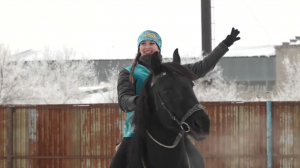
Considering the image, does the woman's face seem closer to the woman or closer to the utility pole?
the woman

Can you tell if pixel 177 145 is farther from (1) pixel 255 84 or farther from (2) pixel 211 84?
(1) pixel 255 84

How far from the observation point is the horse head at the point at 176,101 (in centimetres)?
372

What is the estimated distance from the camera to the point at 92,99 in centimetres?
4238

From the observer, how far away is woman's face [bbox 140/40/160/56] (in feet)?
16.1

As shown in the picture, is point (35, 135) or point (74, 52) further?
point (74, 52)

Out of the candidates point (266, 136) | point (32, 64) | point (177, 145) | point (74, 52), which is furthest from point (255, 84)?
point (177, 145)

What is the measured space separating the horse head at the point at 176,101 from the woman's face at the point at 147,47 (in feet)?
2.27

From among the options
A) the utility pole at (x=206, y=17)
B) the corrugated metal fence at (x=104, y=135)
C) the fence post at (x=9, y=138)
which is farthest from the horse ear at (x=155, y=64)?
the utility pole at (x=206, y=17)

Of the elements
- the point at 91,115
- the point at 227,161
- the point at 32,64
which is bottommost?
the point at 227,161

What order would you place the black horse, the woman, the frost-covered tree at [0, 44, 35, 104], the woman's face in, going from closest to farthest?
the black horse, the woman, the woman's face, the frost-covered tree at [0, 44, 35, 104]

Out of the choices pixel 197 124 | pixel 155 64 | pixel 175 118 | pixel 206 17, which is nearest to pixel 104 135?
pixel 155 64

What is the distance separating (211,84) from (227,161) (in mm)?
24545

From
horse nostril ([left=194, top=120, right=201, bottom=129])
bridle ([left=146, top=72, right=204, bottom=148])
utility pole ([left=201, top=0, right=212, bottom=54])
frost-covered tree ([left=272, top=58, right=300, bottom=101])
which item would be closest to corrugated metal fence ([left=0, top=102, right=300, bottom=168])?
bridle ([left=146, top=72, right=204, bottom=148])

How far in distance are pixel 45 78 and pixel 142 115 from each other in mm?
39065
